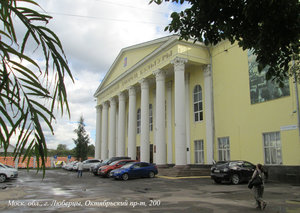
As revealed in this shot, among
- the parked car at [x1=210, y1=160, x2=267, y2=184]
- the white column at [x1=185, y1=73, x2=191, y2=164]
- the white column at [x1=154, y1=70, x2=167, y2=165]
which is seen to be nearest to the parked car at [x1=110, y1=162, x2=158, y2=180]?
the white column at [x1=154, y1=70, x2=167, y2=165]

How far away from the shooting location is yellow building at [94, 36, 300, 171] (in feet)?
65.4

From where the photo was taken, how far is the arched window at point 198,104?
2731 cm

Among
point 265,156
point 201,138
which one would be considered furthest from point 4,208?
point 201,138

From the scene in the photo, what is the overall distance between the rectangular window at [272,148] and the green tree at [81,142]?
1289 inches

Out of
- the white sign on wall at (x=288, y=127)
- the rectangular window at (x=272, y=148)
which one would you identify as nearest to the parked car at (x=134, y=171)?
the rectangular window at (x=272, y=148)

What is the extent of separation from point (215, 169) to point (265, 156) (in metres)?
5.51

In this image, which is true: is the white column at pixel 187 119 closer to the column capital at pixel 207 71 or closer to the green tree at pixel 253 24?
the column capital at pixel 207 71

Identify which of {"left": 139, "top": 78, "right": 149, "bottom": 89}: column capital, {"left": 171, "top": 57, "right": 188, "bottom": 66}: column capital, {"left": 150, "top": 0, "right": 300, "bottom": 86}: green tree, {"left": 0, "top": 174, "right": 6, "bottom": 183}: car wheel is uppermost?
{"left": 171, "top": 57, "right": 188, "bottom": 66}: column capital

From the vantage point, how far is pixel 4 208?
30.7 feet

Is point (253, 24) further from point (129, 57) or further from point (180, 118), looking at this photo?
point (129, 57)

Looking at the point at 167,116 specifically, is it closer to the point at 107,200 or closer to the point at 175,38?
the point at 175,38

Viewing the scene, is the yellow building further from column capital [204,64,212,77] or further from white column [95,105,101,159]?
white column [95,105,101,159]

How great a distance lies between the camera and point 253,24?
20.9 feet

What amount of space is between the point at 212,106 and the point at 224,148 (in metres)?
4.02
